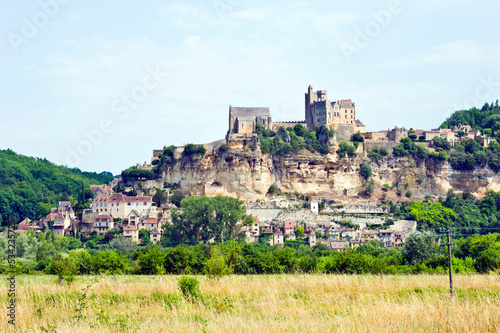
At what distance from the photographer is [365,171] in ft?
226

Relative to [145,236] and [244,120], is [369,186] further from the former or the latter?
[145,236]

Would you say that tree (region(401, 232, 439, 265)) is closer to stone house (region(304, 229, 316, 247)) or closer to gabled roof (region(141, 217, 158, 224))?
stone house (region(304, 229, 316, 247))

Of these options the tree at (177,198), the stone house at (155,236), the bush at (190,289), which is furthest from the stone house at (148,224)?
the bush at (190,289)

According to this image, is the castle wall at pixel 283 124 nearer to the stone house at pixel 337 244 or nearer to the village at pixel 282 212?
the village at pixel 282 212

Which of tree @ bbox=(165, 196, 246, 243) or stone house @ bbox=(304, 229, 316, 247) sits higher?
tree @ bbox=(165, 196, 246, 243)

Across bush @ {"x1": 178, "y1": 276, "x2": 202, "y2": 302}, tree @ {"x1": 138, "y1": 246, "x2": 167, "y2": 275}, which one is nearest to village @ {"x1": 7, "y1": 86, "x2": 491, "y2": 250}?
tree @ {"x1": 138, "y1": 246, "x2": 167, "y2": 275}

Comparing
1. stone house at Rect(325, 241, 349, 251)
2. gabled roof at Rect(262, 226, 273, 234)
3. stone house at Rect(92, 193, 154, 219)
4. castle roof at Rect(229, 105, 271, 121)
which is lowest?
stone house at Rect(325, 241, 349, 251)

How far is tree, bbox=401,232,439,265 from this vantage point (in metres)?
32.2

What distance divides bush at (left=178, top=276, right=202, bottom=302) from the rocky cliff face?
168 ft

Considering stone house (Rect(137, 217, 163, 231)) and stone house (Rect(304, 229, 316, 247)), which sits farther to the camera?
stone house (Rect(137, 217, 163, 231))

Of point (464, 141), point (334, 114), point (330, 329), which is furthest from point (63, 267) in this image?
point (464, 141)

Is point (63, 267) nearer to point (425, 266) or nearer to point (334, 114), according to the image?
point (425, 266)

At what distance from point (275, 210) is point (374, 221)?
10.2 meters

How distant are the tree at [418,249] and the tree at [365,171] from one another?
35.0m
